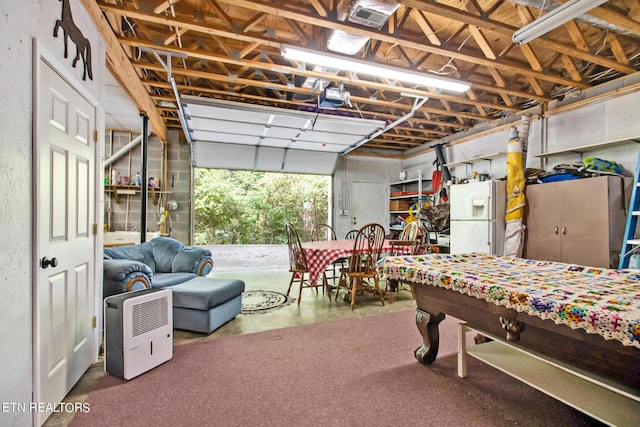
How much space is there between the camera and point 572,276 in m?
1.77

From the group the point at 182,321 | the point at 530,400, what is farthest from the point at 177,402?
the point at 530,400

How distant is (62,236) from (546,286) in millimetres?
2760

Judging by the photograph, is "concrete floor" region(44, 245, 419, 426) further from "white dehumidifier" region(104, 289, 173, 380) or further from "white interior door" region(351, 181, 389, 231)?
"white interior door" region(351, 181, 389, 231)

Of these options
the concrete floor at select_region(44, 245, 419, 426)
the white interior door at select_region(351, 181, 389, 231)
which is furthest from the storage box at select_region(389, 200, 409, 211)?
the concrete floor at select_region(44, 245, 419, 426)

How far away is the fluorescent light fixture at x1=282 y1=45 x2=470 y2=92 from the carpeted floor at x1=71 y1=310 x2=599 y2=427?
2748mm

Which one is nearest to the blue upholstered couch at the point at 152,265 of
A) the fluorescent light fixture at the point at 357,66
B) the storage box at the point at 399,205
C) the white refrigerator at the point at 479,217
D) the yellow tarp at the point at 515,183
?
the fluorescent light fixture at the point at 357,66

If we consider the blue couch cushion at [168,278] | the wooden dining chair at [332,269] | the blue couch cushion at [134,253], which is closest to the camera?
the blue couch cushion at [168,278]

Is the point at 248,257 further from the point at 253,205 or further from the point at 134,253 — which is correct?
the point at 134,253

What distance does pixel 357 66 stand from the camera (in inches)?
123

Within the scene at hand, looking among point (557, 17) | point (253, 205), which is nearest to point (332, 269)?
point (557, 17)

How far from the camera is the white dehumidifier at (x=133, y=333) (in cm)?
200

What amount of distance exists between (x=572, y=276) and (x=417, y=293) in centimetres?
92

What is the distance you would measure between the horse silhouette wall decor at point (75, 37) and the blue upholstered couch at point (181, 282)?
1610 millimetres

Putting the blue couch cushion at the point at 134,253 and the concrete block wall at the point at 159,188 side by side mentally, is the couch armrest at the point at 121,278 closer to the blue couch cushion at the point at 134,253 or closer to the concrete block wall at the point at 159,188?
the blue couch cushion at the point at 134,253
